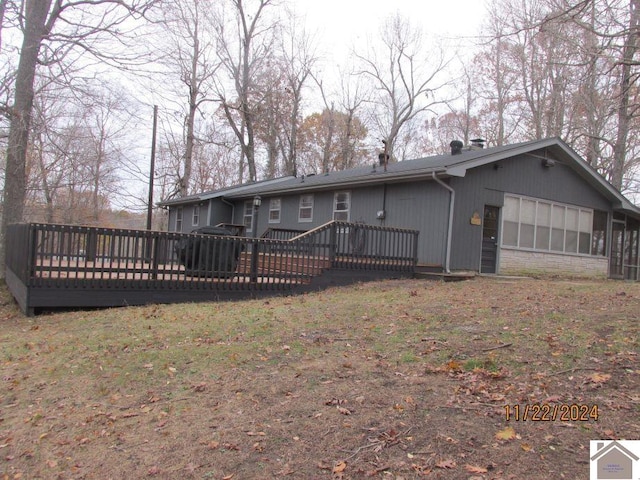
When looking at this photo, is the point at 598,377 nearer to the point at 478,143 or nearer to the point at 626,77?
the point at 626,77

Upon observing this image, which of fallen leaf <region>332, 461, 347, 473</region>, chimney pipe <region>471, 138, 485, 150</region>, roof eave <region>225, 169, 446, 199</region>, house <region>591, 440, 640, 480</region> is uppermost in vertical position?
chimney pipe <region>471, 138, 485, 150</region>

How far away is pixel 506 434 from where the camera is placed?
10.3 feet

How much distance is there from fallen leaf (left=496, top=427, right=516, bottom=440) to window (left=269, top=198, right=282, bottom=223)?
15.3m

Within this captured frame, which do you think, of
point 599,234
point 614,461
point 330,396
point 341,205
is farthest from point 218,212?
point 614,461

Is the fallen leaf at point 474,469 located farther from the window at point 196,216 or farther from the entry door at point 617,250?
the window at point 196,216

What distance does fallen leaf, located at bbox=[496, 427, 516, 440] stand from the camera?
311 centimetres

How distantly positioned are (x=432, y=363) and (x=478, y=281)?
7147mm

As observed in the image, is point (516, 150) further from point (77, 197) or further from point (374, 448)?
point (77, 197)

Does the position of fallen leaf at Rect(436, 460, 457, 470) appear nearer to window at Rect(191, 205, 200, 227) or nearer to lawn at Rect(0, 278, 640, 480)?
lawn at Rect(0, 278, 640, 480)

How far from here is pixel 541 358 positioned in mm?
4406

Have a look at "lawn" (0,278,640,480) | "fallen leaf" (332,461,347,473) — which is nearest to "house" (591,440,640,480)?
"lawn" (0,278,640,480)

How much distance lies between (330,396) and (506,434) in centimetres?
Answer: 136

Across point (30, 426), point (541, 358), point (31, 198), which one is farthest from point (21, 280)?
point (31, 198)

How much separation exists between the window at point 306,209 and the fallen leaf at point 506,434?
1352 centimetres
